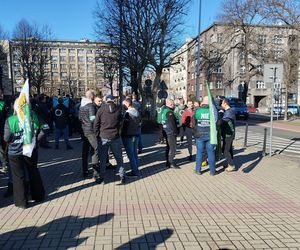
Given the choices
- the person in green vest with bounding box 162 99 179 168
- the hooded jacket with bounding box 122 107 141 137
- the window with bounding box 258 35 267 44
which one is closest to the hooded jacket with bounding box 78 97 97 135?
the hooded jacket with bounding box 122 107 141 137

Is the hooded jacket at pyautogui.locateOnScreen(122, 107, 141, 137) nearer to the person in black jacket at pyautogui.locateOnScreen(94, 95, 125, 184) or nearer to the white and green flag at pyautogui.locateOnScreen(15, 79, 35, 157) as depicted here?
the person in black jacket at pyautogui.locateOnScreen(94, 95, 125, 184)

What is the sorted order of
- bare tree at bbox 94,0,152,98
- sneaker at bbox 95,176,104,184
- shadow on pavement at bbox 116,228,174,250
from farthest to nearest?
bare tree at bbox 94,0,152,98 → sneaker at bbox 95,176,104,184 → shadow on pavement at bbox 116,228,174,250

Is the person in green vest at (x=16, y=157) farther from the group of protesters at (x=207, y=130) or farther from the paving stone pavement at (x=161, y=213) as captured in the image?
the group of protesters at (x=207, y=130)

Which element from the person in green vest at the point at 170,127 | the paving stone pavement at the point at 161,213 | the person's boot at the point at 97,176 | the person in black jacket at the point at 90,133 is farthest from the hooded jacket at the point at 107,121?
the person in green vest at the point at 170,127

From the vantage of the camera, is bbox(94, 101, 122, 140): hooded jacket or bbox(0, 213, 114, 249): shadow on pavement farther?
bbox(94, 101, 122, 140): hooded jacket

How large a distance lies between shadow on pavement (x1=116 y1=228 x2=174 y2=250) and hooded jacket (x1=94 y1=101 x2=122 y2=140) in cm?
295

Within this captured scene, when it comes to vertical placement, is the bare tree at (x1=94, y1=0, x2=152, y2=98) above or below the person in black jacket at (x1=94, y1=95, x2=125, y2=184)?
above

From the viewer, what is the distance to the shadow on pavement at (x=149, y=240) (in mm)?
4273

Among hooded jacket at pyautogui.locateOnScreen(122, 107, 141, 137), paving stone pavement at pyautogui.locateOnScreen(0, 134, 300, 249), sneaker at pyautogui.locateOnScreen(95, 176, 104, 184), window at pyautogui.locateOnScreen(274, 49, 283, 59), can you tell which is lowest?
paving stone pavement at pyautogui.locateOnScreen(0, 134, 300, 249)

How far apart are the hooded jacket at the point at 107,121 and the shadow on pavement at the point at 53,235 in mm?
2324

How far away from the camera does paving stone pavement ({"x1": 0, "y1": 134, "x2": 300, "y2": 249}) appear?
4.45 meters

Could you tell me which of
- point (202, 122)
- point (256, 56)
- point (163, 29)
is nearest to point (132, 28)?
Result: point (163, 29)

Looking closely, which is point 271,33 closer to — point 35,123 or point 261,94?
point 35,123

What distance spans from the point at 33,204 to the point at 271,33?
109 feet
